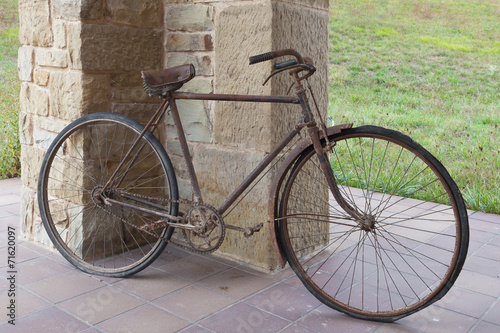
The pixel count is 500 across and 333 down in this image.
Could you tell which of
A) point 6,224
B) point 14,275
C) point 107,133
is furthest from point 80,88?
point 6,224

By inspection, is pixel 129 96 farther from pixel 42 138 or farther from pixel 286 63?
pixel 286 63

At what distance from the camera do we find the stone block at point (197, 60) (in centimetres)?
284

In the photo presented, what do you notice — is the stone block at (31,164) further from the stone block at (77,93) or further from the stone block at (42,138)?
the stone block at (77,93)

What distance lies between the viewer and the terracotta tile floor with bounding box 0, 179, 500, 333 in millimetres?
2199

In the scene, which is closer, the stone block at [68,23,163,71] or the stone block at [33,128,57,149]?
the stone block at [68,23,163,71]

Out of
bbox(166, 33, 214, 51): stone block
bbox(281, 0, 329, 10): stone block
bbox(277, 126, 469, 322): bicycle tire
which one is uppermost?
bbox(281, 0, 329, 10): stone block

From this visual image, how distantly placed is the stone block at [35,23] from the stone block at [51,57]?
0.14 ft

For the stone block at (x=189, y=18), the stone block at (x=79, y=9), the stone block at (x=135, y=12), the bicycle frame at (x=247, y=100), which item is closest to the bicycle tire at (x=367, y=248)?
the bicycle frame at (x=247, y=100)

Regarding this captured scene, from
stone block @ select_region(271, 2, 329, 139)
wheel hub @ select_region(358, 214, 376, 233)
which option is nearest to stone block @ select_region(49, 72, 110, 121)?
stone block @ select_region(271, 2, 329, 139)

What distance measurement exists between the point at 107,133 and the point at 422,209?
245 cm

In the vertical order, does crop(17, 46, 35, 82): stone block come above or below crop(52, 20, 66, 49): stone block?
below

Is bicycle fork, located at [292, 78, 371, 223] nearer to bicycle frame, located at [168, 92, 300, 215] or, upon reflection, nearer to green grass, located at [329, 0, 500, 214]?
bicycle frame, located at [168, 92, 300, 215]

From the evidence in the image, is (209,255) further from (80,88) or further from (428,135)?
(428,135)

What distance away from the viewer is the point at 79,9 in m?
2.66
